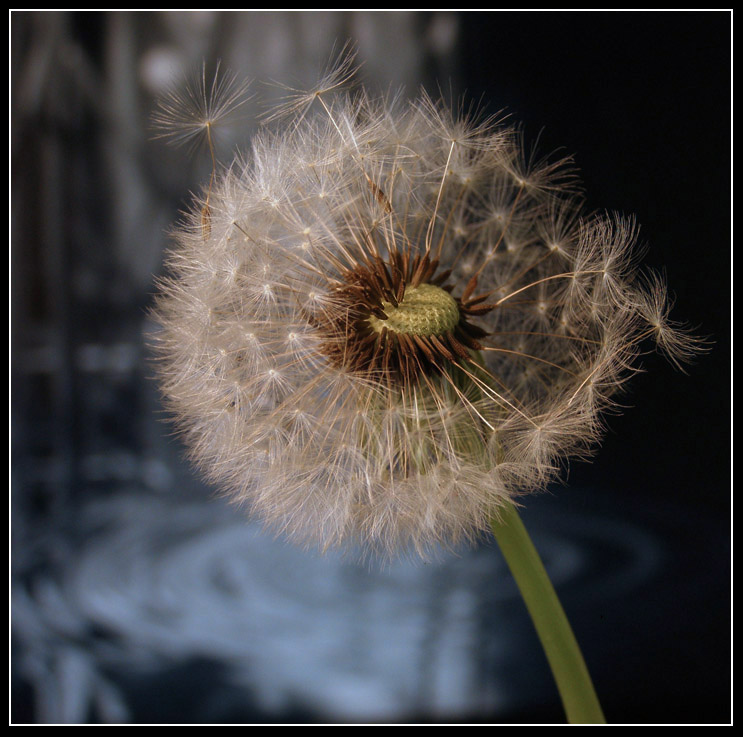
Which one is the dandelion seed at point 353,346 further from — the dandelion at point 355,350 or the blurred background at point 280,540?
the blurred background at point 280,540

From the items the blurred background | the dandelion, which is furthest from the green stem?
the blurred background

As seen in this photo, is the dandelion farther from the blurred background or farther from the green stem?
the blurred background

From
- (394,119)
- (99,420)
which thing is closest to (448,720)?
(99,420)

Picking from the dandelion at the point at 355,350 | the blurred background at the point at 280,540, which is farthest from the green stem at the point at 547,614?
the blurred background at the point at 280,540

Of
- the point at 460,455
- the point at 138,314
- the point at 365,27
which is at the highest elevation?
the point at 365,27

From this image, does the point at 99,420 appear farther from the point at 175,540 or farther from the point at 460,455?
the point at 460,455
